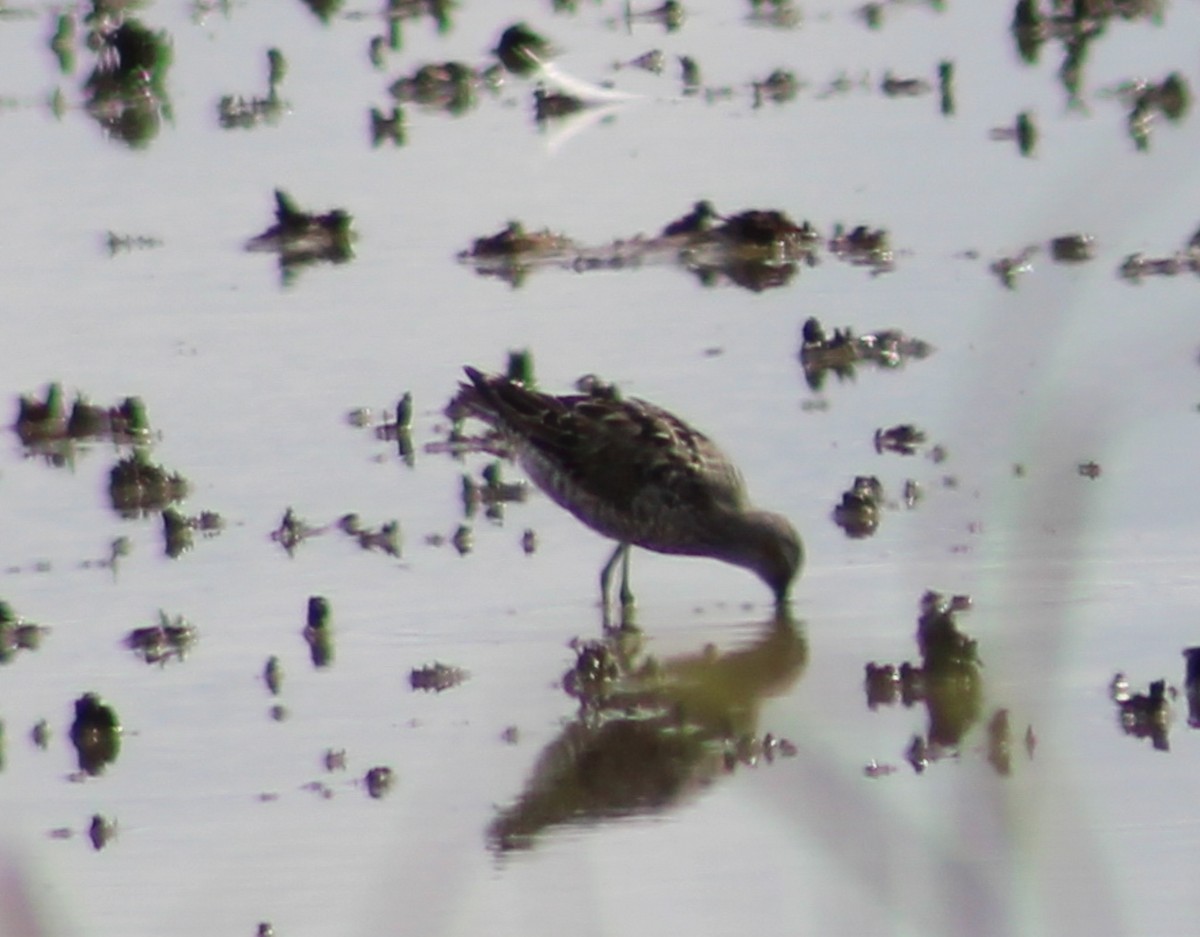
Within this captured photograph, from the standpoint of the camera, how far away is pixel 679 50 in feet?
61.0

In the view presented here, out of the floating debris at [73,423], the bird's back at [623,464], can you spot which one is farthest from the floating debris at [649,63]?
the bird's back at [623,464]

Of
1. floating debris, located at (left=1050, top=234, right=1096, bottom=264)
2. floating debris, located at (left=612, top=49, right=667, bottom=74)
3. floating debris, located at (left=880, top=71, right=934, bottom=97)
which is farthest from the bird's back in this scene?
floating debris, located at (left=612, top=49, right=667, bottom=74)

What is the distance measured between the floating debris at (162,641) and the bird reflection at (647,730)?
3.96 feet

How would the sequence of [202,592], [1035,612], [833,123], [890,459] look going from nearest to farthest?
[1035,612] < [202,592] < [890,459] < [833,123]

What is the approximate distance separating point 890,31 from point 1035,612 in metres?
9.77

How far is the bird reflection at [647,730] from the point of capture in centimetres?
822

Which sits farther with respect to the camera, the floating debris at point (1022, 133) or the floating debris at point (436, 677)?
the floating debris at point (1022, 133)

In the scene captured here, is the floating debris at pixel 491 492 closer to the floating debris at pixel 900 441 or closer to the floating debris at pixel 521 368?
the floating debris at pixel 521 368

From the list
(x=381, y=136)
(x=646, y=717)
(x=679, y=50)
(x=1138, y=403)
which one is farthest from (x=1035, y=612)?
(x=679, y=50)

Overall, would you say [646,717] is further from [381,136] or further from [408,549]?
[381,136]

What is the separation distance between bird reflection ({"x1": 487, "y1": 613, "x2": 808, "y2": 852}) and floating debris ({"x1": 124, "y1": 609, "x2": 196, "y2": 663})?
121 centimetres

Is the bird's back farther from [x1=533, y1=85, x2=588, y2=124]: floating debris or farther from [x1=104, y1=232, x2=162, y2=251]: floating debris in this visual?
[x1=533, y1=85, x2=588, y2=124]: floating debris

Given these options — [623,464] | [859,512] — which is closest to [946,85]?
[859,512]

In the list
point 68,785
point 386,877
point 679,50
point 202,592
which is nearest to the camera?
point 386,877
